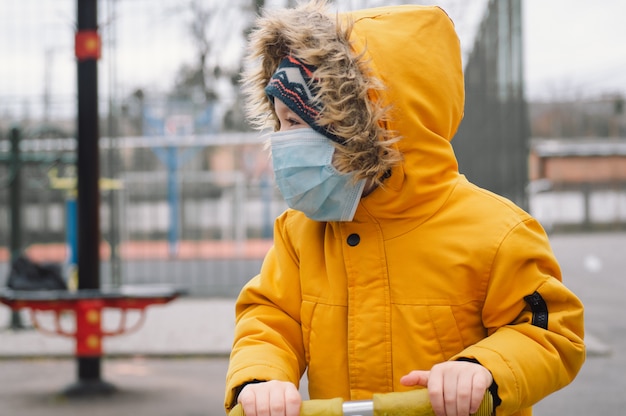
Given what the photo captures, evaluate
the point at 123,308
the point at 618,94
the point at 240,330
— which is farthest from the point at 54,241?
the point at 618,94

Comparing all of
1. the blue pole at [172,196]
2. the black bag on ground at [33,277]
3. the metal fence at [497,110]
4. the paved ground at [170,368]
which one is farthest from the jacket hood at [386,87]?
the blue pole at [172,196]

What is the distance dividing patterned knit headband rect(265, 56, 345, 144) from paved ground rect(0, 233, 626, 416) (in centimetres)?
365

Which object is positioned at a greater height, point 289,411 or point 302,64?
point 302,64

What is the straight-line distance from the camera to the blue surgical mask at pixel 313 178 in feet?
5.41

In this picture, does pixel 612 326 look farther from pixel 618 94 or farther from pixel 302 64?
pixel 618 94

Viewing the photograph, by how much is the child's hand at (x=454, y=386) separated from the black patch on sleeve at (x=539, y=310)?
0.18 metres

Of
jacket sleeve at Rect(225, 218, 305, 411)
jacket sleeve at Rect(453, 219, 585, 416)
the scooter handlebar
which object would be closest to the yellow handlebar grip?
the scooter handlebar

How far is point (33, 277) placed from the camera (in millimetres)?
7023

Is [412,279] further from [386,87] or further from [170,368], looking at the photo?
[170,368]

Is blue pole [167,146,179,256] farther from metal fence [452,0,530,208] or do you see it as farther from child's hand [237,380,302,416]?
child's hand [237,380,302,416]

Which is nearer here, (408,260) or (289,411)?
(289,411)

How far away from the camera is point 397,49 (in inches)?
66.5

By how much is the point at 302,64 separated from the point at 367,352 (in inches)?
23.5

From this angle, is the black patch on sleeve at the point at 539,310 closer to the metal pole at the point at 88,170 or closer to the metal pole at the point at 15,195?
the metal pole at the point at 88,170
